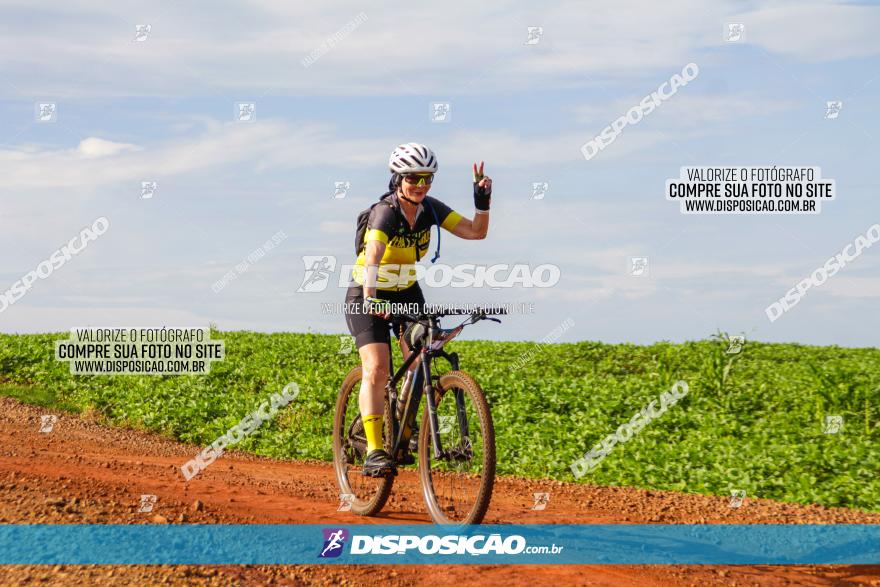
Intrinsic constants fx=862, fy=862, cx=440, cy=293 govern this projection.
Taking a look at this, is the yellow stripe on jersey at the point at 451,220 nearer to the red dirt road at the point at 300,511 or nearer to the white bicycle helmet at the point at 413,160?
the white bicycle helmet at the point at 413,160

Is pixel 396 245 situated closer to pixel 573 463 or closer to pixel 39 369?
pixel 573 463

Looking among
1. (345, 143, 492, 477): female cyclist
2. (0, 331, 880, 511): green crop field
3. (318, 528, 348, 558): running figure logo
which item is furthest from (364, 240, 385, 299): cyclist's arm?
(0, 331, 880, 511): green crop field

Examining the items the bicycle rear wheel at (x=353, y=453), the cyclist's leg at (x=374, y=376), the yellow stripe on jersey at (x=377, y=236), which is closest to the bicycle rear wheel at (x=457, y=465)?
the cyclist's leg at (x=374, y=376)

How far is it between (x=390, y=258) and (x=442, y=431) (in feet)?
5.81

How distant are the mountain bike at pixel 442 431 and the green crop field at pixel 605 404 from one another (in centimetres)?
520

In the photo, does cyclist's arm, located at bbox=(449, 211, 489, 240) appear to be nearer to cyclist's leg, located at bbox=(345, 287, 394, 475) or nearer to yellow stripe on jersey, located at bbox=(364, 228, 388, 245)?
yellow stripe on jersey, located at bbox=(364, 228, 388, 245)

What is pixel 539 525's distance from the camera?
8570mm

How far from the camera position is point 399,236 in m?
8.43

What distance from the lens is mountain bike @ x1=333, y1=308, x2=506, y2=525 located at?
7.47 m

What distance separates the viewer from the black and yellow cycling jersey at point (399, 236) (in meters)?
8.33

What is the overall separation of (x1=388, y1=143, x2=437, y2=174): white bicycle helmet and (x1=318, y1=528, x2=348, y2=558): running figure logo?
11.2 feet

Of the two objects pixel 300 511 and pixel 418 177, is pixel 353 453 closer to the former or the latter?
pixel 300 511

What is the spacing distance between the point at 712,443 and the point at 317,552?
9.00m

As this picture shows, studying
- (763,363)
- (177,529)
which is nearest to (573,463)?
(177,529)
